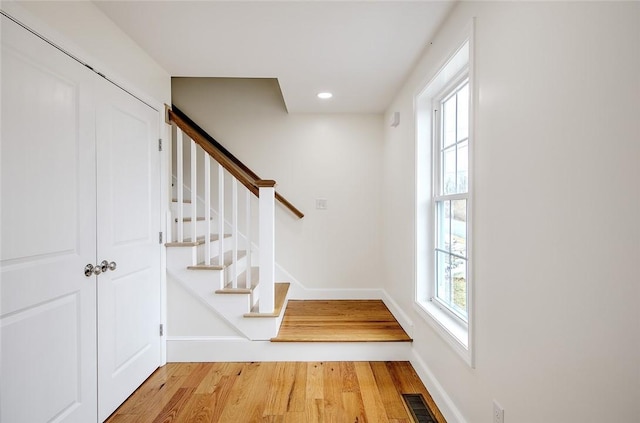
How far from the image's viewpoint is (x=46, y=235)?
1.35 metres

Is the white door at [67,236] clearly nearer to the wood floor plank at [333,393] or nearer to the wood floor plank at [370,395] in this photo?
the wood floor plank at [333,393]

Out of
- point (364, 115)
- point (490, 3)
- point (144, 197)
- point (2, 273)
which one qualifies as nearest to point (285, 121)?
point (364, 115)

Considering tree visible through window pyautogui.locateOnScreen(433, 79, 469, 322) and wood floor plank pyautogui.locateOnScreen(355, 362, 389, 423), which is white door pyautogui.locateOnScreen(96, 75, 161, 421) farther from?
tree visible through window pyautogui.locateOnScreen(433, 79, 469, 322)

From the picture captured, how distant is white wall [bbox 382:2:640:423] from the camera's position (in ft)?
2.43

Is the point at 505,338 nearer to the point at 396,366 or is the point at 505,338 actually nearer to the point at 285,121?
the point at 396,366

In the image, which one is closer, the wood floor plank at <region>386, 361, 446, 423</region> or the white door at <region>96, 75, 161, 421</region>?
the white door at <region>96, 75, 161, 421</region>

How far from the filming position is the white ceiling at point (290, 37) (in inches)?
64.9

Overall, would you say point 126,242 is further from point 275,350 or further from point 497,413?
point 497,413

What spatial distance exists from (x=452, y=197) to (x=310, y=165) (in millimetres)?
1879

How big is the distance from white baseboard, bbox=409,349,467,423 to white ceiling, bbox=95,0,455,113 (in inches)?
82.3

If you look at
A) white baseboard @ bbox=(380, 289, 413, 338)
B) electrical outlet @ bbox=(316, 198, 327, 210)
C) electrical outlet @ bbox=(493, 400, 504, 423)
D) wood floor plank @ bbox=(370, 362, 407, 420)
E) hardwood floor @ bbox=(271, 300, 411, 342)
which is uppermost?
electrical outlet @ bbox=(316, 198, 327, 210)

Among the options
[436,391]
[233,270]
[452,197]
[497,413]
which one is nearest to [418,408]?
[436,391]

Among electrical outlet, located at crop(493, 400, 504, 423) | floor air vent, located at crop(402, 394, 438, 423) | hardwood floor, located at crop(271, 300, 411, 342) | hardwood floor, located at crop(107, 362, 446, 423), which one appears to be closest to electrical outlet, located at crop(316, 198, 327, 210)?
hardwood floor, located at crop(271, 300, 411, 342)

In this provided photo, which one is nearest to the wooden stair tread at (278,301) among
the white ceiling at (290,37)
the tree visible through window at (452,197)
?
the tree visible through window at (452,197)
